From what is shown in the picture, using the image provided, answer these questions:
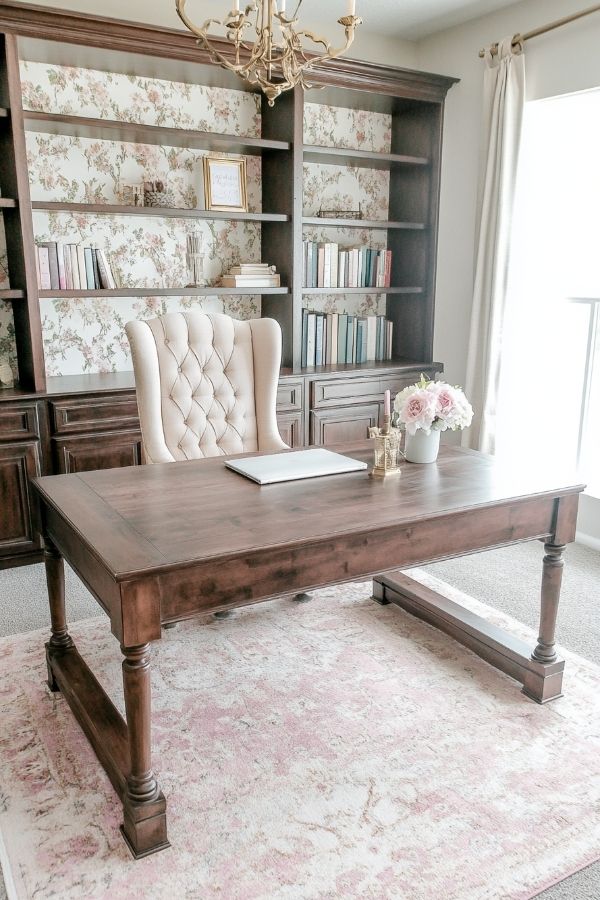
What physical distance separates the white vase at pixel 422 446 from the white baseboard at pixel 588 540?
1696mm

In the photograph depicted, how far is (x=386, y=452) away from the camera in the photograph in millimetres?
2240

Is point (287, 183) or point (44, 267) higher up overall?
Result: point (287, 183)

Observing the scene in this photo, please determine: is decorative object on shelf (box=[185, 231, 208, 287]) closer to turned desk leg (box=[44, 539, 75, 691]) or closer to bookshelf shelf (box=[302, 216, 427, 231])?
bookshelf shelf (box=[302, 216, 427, 231])

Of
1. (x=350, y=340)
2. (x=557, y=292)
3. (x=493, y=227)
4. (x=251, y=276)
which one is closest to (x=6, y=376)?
(x=251, y=276)

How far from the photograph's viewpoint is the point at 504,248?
3883mm

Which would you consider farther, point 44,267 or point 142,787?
point 44,267

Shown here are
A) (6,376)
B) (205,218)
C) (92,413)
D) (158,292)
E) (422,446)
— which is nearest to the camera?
(422,446)

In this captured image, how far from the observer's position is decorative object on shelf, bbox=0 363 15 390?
11.4ft

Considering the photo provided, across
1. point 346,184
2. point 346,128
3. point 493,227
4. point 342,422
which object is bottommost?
point 342,422

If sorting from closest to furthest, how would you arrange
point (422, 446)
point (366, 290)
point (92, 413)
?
point (422, 446) → point (92, 413) → point (366, 290)

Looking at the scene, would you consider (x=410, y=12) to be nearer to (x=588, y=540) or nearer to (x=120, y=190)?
(x=120, y=190)

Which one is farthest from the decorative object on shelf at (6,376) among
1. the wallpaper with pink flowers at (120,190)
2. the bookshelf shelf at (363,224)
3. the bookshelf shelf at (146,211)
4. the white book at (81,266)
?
the bookshelf shelf at (363,224)

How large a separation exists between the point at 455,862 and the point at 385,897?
20 cm

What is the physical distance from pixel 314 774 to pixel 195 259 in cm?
285
